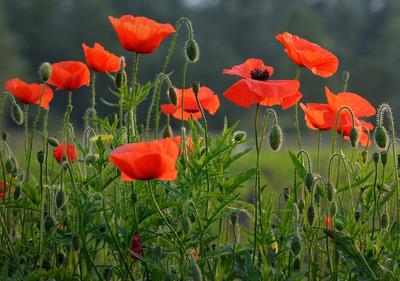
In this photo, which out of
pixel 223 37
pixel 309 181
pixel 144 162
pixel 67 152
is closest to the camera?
pixel 144 162

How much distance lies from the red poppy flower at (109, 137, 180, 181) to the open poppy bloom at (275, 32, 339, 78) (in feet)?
1.64

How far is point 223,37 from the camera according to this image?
5203 centimetres

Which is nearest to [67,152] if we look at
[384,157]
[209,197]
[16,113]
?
[16,113]

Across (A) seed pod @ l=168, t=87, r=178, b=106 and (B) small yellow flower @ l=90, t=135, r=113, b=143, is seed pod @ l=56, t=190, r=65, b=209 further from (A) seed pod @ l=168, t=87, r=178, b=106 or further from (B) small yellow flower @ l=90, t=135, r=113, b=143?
(A) seed pod @ l=168, t=87, r=178, b=106

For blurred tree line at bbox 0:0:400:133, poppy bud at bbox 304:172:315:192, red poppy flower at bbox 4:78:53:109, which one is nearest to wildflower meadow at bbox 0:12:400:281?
poppy bud at bbox 304:172:315:192

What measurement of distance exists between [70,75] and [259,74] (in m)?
0.64

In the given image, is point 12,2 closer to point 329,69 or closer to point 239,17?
point 239,17

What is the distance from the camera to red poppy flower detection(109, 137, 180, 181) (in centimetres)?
187

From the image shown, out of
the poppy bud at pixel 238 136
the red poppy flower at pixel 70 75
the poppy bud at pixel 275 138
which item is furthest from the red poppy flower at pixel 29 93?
the poppy bud at pixel 275 138

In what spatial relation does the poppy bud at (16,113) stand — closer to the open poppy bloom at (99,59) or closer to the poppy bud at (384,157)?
the open poppy bloom at (99,59)

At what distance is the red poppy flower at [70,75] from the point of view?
103 inches

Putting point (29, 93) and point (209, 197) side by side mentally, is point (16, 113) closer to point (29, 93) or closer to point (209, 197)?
point (29, 93)

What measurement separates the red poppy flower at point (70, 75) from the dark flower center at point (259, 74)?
0.58 m

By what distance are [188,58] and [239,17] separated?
54033 millimetres
